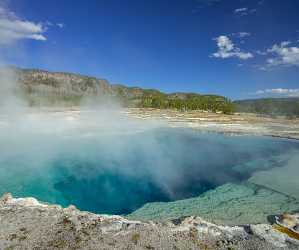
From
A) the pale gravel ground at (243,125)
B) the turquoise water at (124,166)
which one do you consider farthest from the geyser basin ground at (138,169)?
the pale gravel ground at (243,125)

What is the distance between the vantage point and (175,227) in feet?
23.3

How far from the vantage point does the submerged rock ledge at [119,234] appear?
6.41 m

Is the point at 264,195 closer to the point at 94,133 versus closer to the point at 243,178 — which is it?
the point at 243,178

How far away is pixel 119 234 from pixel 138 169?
8.47m

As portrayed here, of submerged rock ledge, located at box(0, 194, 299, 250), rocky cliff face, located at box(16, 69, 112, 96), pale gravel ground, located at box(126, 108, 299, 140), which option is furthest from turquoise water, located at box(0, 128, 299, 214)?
rocky cliff face, located at box(16, 69, 112, 96)

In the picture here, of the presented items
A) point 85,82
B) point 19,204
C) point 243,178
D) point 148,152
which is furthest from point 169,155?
point 85,82

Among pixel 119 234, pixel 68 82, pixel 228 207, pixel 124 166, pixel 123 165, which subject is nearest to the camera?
pixel 119 234

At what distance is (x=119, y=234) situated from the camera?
6.82 metres

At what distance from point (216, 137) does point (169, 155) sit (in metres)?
8.80

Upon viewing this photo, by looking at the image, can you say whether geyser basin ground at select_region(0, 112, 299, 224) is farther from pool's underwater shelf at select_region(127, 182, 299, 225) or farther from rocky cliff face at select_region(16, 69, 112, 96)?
rocky cliff face at select_region(16, 69, 112, 96)

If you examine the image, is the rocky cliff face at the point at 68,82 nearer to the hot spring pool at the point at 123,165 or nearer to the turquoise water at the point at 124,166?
the hot spring pool at the point at 123,165

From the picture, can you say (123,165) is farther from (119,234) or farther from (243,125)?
(243,125)

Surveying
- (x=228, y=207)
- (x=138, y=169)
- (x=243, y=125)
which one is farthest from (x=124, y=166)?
(x=243, y=125)

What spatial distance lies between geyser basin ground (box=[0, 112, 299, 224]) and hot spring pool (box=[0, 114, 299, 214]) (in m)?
0.03
